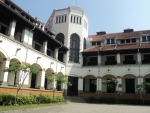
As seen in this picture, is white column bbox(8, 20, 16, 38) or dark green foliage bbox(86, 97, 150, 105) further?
dark green foliage bbox(86, 97, 150, 105)

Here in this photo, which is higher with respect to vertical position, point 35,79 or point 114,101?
point 35,79

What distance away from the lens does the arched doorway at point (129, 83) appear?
27.2 metres

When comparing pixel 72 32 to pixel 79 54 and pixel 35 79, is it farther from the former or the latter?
pixel 35 79

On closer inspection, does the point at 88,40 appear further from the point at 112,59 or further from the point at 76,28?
the point at 112,59

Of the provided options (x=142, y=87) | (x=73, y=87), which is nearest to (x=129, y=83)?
(x=142, y=87)

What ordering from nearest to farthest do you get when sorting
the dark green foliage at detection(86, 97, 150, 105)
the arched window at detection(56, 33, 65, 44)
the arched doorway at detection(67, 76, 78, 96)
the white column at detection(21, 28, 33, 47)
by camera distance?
the white column at detection(21, 28, 33, 47) → the dark green foliage at detection(86, 97, 150, 105) → the arched doorway at detection(67, 76, 78, 96) → the arched window at detection(56, 33, 65, 44)

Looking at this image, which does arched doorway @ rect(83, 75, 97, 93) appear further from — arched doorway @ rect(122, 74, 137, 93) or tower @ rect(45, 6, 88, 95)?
arched doorway @ rect(122, 74, 137, 93)

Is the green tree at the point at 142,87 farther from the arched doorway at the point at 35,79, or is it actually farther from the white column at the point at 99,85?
the arched doorway at the point at 35,79

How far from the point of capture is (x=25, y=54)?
717 inches

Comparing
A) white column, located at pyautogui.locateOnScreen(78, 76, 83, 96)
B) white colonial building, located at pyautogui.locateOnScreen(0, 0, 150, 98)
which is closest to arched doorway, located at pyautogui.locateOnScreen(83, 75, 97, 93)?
white colonial building, located at pyautogui.locateOnScreen(0, 0, 150, 98)

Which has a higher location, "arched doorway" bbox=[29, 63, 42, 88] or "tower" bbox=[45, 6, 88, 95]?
"tower" bbox=[45, 6, 88, 95]

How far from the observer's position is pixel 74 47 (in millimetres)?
29734

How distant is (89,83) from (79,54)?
18.9ft

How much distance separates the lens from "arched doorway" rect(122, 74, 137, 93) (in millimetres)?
27156
